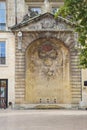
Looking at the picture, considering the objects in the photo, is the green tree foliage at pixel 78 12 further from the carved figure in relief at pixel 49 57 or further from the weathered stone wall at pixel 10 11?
the weathered stone wall at pixel 10 11

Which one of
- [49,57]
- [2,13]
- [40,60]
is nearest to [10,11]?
[2,13]

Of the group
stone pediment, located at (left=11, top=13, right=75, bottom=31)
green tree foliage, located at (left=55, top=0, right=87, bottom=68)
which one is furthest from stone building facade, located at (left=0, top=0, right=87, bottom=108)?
green tree foliage, located at (left=55, top=0, right=87, bottom=68)

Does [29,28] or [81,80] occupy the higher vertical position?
[29,28]

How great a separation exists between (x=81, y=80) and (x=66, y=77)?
1530 mm

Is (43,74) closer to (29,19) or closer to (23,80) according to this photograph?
(23,80)

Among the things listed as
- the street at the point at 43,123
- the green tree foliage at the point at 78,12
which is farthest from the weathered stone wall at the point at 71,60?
the green tree foliage at the point at 78,12

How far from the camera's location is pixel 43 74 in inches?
1898

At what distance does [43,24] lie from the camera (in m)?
47.2

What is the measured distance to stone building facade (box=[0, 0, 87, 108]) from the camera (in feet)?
154

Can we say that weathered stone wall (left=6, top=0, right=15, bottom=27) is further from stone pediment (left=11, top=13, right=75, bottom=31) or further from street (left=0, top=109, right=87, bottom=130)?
street (left=0, top=109, right=87, bottom=130)

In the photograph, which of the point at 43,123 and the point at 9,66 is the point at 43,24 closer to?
the point at 9,66

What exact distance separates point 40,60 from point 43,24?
146 inches

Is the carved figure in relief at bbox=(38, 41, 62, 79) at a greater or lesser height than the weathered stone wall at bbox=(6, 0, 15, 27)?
lesser

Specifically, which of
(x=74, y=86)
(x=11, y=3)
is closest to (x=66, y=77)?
(x=74, y=86)
